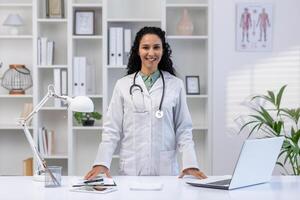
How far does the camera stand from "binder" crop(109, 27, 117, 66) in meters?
4.77

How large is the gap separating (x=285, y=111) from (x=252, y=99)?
38 cm

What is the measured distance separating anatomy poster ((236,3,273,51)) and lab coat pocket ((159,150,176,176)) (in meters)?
1.80

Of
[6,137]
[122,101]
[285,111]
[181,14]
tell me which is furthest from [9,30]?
[285,111]

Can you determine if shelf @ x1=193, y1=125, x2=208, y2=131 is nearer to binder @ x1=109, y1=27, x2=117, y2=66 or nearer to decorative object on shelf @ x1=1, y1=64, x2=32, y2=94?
binder @ x1=109, y1=27, x2=117, y2=66

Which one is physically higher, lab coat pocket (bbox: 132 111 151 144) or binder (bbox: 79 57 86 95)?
binder (bbox: 79 57 86 95)

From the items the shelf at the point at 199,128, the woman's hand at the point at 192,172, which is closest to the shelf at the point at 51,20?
the shelf at the point at 199,128

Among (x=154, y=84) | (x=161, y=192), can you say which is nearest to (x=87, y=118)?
(x=154, y=84)

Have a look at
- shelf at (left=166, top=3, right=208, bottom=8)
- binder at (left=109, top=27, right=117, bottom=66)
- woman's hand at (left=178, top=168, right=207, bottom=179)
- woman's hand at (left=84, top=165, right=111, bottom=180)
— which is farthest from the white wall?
woman's hand at (left=84, top=165, right=111, bottom=180)

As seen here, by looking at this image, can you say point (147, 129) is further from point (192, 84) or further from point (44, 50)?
point (44, 50)

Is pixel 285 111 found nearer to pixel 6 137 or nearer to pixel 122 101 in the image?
pixel 122 101

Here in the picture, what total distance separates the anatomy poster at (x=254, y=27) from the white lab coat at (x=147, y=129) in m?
1.67

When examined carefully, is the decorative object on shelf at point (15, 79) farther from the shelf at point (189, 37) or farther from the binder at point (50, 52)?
the shelf at point (189, 37)

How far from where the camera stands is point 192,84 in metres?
4.90

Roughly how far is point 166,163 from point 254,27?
1967 millimetres
